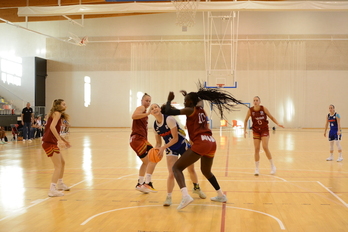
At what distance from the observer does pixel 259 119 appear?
9000 mm

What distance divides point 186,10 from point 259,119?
5622 mm

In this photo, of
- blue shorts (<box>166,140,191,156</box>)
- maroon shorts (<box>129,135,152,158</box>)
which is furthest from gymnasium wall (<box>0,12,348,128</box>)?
blue shorts (<box>166,140,191,156</box>)

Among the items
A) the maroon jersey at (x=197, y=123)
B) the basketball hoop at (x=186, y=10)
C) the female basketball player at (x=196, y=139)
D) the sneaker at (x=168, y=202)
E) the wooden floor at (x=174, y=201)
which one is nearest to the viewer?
the wooden floor at (x=174, y=201)

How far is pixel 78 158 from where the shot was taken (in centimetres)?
1209

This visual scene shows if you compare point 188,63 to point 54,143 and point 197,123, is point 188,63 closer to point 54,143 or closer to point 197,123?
point 54,143

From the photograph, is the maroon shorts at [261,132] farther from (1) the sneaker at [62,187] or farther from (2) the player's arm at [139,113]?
(1) the sneaker at [62,187]

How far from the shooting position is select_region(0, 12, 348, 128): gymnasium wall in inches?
1110

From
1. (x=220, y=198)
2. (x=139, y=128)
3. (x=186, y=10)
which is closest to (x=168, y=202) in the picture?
(x=220, y=198)

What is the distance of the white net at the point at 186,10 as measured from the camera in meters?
12.9

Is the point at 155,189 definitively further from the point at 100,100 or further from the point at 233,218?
the point at 100,100

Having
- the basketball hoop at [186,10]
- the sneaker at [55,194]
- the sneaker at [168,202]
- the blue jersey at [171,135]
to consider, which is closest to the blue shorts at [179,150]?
the blue jersey at [171,135]

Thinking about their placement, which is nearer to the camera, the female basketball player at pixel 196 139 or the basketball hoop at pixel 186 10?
the female basketball player at pixel 196 139

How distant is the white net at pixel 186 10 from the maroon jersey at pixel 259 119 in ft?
17.1

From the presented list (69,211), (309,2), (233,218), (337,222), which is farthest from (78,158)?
(309,2)
